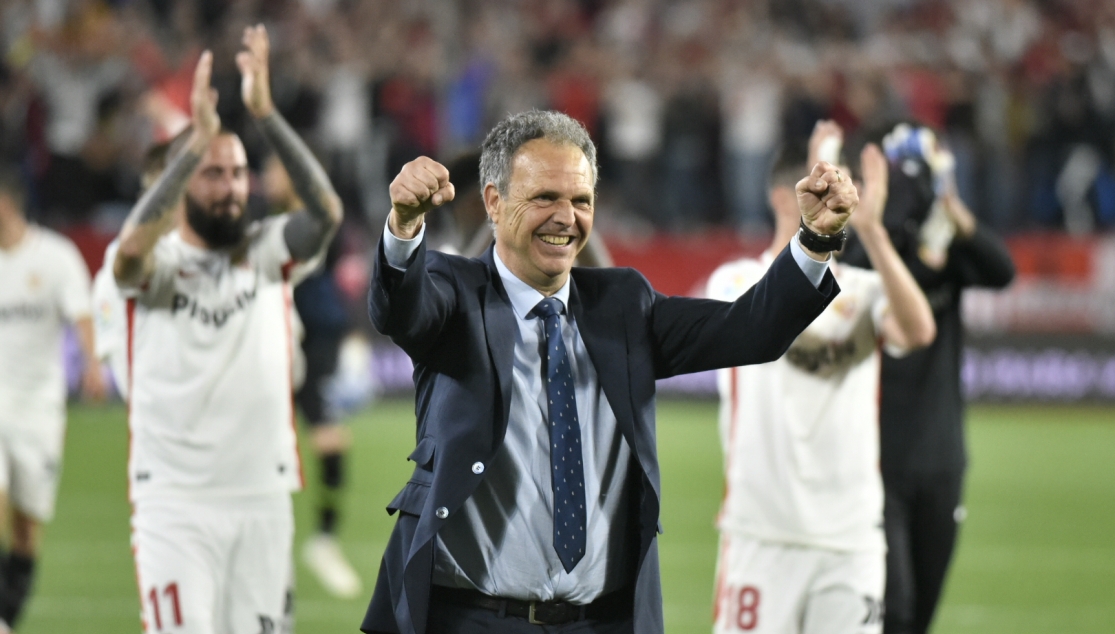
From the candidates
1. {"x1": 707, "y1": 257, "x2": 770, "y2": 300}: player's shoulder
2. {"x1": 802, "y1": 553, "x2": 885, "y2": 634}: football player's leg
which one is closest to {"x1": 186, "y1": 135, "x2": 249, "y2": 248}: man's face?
{"x1": 707, "y1": 257, "x2": 770, "y2": 300}: player's shoulder

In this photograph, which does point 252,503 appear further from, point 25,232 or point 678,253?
point 678,253

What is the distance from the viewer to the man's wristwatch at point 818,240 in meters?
3.85

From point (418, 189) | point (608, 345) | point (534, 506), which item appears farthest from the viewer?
point (608, 345)

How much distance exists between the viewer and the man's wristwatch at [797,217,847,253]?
385cm

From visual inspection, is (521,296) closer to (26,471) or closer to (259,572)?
(259,572)

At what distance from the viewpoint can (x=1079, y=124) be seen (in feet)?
58.7

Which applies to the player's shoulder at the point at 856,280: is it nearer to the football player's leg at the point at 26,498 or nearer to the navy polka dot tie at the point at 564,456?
the navy polka dot tie at the point at 564,456

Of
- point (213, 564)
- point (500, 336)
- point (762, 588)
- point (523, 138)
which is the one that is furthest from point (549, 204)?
point (213, 564)

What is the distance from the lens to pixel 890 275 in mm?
5590

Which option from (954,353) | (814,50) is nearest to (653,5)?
(814,50)

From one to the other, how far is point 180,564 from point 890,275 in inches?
112

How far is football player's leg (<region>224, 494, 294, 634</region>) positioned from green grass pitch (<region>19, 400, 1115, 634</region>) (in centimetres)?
308

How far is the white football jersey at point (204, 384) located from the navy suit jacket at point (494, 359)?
195 centimetres

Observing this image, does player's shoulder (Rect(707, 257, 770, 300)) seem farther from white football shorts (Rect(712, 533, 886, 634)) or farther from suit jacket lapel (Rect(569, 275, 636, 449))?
suit jacket lapel (Rect(569, 275, 636, 449))
